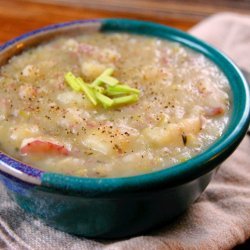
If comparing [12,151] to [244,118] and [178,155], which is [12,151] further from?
[244,118]

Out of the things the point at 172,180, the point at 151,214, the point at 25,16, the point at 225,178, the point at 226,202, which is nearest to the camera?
the point at 172,180

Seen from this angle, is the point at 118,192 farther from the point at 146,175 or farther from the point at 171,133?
the point at 171,133

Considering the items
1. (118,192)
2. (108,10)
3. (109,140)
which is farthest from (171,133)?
(108,10)

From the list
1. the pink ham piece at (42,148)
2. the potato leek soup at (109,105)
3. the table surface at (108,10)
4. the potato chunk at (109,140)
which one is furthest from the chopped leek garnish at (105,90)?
the table surface at (108,10)

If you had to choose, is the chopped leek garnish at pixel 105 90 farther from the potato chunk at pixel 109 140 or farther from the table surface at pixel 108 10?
the table surface at pixel 108 10

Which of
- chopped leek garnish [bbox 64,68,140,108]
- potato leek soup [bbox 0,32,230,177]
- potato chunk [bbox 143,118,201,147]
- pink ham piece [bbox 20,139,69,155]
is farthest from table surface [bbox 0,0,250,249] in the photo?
pink ham piece [bbox 20,139,69,155]

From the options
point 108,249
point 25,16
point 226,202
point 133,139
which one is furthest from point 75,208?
point 25,16

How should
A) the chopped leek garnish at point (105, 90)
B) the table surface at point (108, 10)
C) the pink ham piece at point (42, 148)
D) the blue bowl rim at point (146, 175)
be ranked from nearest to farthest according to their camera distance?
1. the blue bowl rim at point (146, 175)
2. the pink ham piece at point (42, 148)
3. the chopped leek garnish at point (105, 90)
4. the table surface at point (108, 10)
